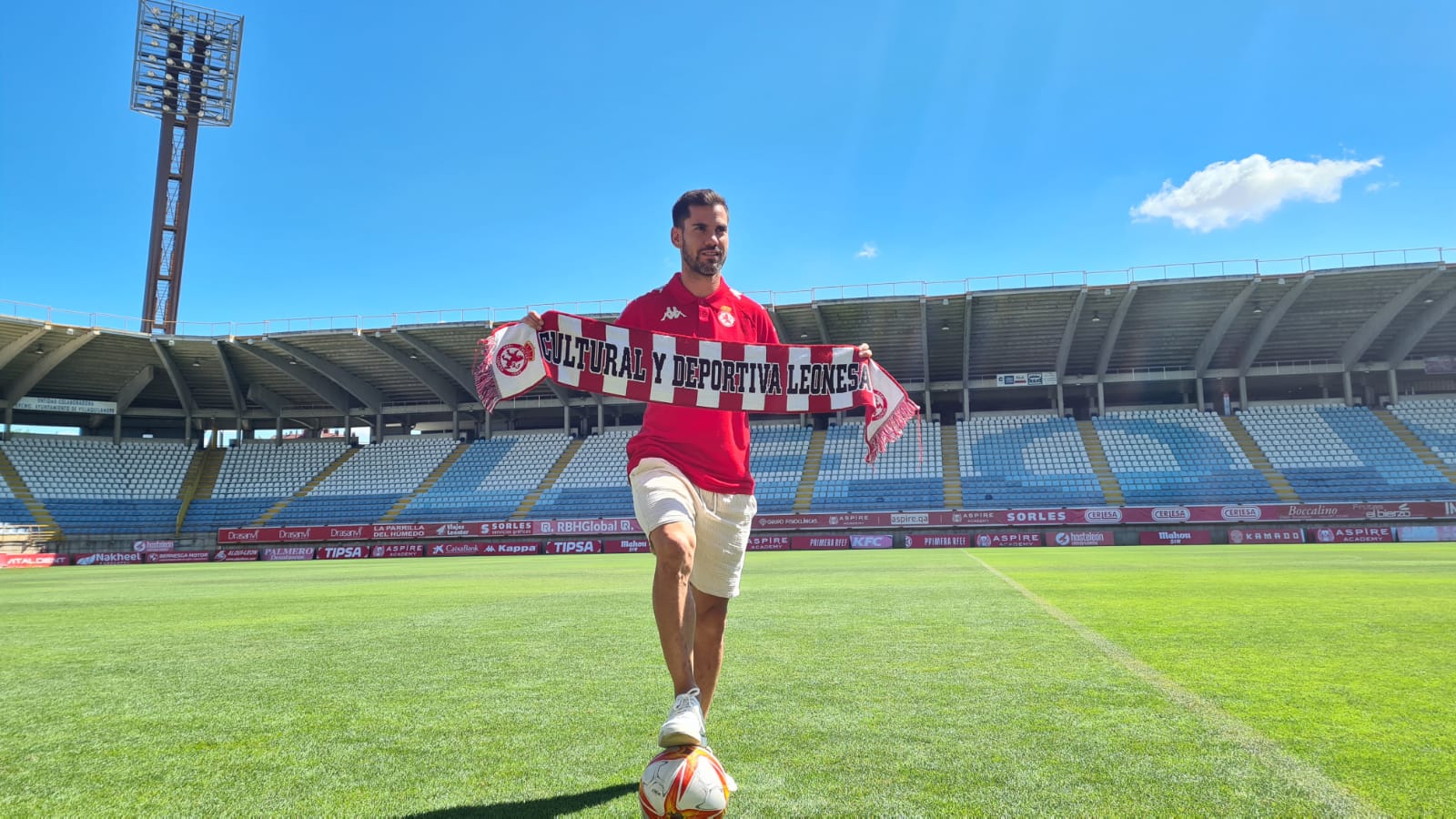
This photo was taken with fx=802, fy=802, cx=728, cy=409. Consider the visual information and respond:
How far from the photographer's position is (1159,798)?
2.50 meters

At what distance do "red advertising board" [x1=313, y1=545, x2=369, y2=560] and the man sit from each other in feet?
105

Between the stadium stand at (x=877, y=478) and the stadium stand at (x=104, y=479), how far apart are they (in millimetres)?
28403

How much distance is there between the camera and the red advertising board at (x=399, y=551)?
32.0 metres

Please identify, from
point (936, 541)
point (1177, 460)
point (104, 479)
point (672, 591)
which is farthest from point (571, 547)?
point (672, 591)

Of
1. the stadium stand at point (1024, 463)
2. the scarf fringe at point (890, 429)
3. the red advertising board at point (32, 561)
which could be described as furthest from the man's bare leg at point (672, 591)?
the red advertising board at point (32, 561)

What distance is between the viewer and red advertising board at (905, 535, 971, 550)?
29094mm

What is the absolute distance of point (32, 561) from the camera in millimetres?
29453

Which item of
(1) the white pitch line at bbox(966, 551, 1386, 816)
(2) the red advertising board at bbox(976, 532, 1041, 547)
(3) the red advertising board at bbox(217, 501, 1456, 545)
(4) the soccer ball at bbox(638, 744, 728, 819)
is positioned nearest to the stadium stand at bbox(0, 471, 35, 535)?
(3) the red advertising board at bbox(217, 501, 1456, 545)

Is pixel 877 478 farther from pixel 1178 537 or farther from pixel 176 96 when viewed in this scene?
pixel 176 96

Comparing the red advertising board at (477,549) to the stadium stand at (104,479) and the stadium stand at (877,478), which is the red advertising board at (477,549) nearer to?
the stadium stand at (877,478)

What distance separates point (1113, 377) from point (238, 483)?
41.5 m

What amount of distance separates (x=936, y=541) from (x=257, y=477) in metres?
32.4

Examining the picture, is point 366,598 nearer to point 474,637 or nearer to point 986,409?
point 474,637

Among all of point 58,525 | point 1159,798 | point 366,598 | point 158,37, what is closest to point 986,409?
point 366,598
